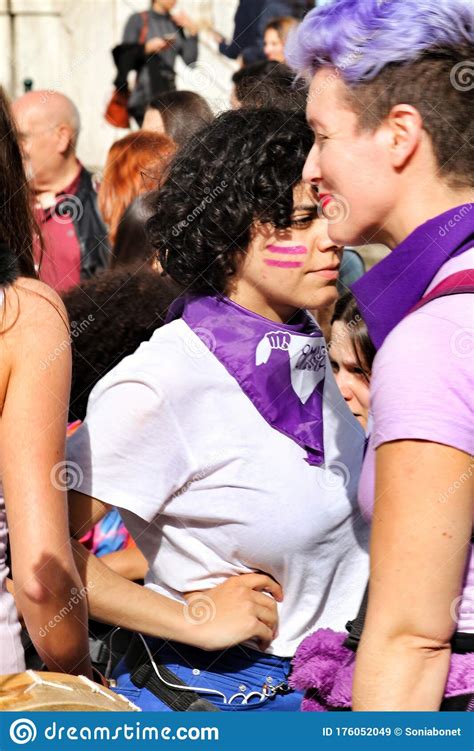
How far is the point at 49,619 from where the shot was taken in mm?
1955

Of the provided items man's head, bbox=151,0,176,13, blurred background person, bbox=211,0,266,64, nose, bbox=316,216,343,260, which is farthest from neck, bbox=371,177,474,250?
man's head, bbox=151,0,176,13

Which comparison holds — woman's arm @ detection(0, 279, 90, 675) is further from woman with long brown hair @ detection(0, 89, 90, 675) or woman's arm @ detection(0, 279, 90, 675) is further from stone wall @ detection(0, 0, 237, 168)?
stone wall @ detection(0, 0, 237, 168)

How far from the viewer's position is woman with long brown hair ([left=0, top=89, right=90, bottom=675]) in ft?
6.11

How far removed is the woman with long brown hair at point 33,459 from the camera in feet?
6.11

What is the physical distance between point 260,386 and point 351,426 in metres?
0.35

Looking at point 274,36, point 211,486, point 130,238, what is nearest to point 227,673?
point 211,486

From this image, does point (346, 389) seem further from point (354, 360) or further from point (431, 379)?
point (431, 379)

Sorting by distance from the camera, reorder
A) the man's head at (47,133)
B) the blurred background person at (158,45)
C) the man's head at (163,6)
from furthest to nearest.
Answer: the man's head at (163,6) < the blurred background person at (158,45) < the man's head at (47,133)

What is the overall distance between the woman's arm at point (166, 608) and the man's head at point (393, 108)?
35.1 inches

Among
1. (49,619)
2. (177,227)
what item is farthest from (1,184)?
(49,619)

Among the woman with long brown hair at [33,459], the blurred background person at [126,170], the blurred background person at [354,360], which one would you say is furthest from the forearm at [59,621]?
the blurred background person at [126,170]

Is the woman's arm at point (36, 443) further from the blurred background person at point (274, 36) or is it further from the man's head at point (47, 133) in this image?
the blurred background person at point (274, 36)

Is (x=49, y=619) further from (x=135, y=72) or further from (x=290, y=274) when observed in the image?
(x=135, y=72)

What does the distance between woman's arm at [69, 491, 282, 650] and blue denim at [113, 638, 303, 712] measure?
0.24 feet
